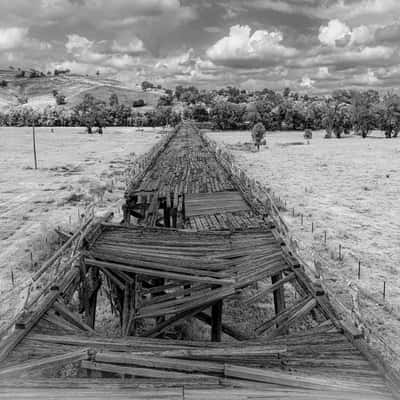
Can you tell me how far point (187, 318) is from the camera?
7066mm

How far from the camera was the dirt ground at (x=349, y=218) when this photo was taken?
35.7 ft

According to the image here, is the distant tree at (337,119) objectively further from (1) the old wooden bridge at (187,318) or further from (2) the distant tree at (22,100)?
(2) the distant tree at (22,100)

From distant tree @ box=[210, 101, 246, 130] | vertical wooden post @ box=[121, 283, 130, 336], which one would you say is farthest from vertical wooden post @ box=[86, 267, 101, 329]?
distant tree @ box=[210, 101, 246, 130]

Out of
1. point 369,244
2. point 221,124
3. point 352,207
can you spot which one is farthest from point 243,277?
point 221,124

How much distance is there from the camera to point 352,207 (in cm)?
2081

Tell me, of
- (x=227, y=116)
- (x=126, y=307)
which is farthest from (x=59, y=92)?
(x=126, y=307)

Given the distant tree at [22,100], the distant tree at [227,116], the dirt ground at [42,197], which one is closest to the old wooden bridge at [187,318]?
the dirt ground at [42,197]

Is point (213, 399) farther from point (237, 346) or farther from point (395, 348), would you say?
point (395, 348)

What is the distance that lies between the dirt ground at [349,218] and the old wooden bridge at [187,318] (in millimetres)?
1327

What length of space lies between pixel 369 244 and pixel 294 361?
11276mm

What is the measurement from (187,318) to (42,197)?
17828 millimetres

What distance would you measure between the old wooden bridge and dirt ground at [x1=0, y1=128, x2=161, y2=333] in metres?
3.18

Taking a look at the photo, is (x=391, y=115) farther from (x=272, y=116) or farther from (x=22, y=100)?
(x=22, y=100)

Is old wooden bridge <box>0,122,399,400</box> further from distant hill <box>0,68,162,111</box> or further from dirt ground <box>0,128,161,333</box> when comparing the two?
distant hill <box>0,68,162,111</box>
